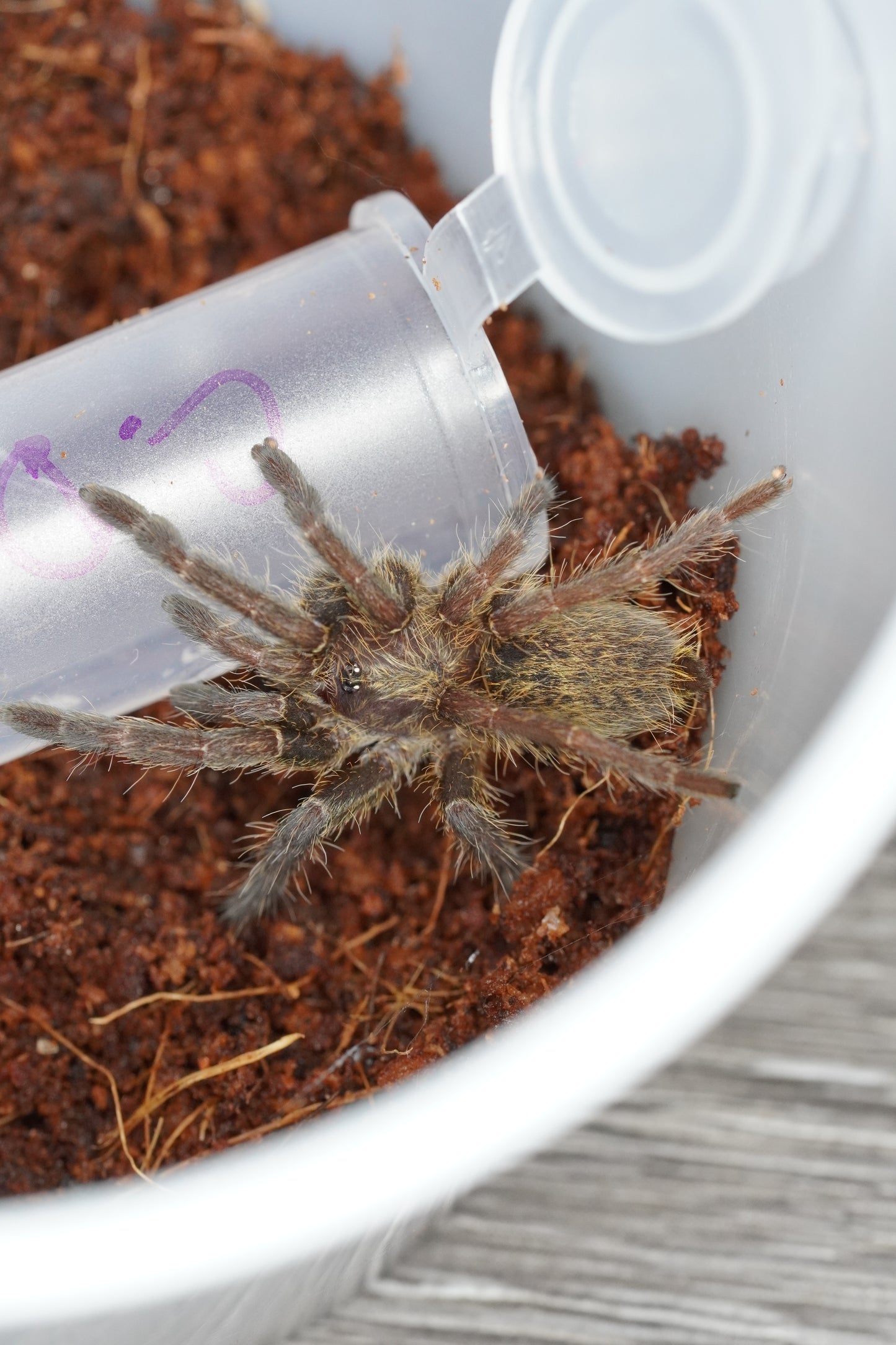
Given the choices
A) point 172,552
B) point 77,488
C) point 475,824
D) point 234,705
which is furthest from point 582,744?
point 77,488

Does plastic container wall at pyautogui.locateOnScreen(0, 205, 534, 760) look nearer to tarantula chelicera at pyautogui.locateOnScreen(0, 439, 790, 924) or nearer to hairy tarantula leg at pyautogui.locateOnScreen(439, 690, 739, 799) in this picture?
tarantula chelicera at pyautogui.locateOnScreen(0, 439, 790, 924)

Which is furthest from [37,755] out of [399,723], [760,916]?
[760,916]

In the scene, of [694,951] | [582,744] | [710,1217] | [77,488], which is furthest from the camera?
[710,1217]

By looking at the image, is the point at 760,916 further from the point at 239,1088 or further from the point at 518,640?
the point at 239,1088

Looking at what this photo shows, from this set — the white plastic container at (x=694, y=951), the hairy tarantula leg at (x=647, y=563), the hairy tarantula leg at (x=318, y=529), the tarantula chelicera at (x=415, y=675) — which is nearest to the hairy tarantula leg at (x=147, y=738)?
the tarantula chelicera at (x=415, y=675)

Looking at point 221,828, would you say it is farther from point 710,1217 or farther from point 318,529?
point 710,1217

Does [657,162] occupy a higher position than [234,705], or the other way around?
[657,162]

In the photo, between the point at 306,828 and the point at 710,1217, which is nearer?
the point at 306,828
